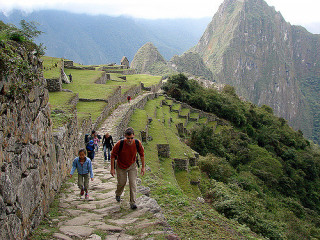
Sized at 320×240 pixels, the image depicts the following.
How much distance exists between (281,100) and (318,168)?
554 feet

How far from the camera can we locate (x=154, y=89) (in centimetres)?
3866

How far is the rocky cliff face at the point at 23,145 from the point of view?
3541 mm

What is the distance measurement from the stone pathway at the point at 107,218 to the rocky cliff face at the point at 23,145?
1.60ft

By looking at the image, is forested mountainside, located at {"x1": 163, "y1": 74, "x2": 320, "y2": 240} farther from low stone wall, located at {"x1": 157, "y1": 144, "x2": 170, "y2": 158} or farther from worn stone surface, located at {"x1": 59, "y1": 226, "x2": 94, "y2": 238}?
worn stone surface, located at {"x1": 59, "y1": 226, "x2": 94, "y2": 238}

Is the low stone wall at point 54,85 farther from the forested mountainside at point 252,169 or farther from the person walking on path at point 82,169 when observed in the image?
the person walking on path at point 82,169

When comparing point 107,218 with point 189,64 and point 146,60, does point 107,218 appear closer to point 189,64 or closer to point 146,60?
point 146,60

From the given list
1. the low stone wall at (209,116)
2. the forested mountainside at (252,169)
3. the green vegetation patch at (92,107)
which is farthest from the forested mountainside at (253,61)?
the green vegetation patch at (92,107)

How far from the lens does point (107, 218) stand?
505cm

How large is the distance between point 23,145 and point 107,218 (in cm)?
198

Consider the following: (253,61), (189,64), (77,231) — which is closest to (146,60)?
(189,64)

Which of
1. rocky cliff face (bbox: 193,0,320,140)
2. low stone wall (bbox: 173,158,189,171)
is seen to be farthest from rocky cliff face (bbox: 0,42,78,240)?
rocky cliff face (bbox: 193,0,320,140)

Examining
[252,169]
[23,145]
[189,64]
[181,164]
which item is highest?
[189,64]

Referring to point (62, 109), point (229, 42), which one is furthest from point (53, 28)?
point (62, 109)

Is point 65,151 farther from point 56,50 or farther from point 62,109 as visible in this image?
point 56,50
